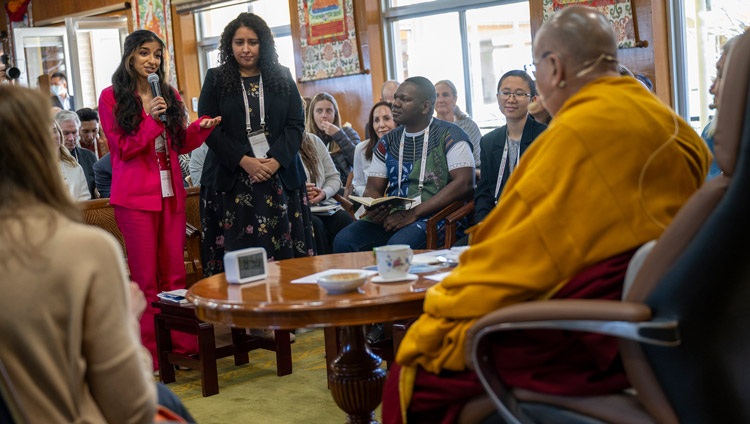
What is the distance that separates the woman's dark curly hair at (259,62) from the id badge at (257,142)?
0.22m

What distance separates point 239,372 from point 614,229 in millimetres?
2528

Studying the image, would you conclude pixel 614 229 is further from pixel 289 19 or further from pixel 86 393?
pixel 289 19

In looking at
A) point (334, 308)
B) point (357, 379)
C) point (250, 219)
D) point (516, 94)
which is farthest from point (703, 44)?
point (334, 308)

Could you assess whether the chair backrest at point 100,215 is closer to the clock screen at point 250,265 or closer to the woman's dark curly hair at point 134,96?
the woman's dark curly hair at point 134,96

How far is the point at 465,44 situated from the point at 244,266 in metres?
5.94

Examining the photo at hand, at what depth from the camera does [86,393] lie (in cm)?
145

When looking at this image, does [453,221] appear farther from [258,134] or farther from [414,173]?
[258,134]

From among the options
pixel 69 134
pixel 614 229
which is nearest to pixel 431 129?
pixel 614 229

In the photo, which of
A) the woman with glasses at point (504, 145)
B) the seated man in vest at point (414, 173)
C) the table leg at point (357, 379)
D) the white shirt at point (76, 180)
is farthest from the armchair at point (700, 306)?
the white shirt at point (76, 180)

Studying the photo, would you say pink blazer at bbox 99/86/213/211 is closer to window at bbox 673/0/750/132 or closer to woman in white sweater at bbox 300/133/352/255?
woman in white sweater at bbox 300/133/352/255

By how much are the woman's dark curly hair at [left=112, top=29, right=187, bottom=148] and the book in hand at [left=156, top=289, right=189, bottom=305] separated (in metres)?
0.67

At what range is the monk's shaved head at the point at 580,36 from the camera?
1960 mm

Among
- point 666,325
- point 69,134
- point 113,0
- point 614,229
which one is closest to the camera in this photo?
point 666,325

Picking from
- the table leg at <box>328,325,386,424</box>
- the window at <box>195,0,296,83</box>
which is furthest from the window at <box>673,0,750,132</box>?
the table leg at <box>328,325,386,424</box>
